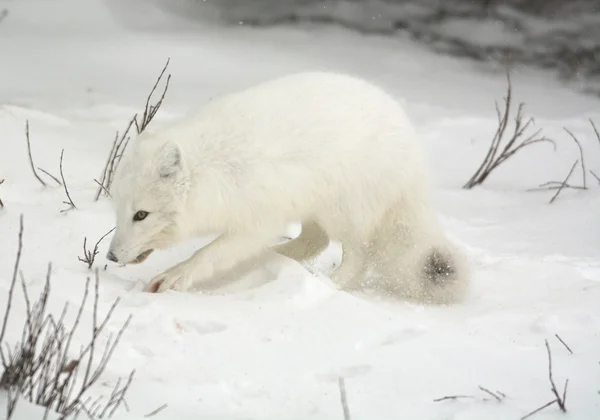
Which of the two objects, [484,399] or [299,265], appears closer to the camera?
[484,399]

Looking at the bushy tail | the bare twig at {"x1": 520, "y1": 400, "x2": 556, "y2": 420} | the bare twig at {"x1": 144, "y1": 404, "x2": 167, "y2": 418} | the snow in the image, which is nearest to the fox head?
the snow

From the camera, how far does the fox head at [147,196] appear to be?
4.04 metres

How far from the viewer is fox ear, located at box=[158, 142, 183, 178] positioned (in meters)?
4.01

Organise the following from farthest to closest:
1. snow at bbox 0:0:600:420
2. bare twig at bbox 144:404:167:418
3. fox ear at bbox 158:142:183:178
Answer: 1. fox ear at bbox 158:142:183:178
2. snow at bbox 0:0:600:420
3. bare twig at bbox 144:404:167:418

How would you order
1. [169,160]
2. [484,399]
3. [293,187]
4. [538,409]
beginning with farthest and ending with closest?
[293,187] < [169,160] < [484,399] < [538,409]

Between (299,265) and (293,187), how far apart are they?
41 centimetres

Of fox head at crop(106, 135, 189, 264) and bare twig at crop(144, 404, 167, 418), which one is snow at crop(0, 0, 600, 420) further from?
fox head at crop(106, 135, 189, 264)

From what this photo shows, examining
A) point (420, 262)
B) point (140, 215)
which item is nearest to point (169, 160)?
point (140, 215)

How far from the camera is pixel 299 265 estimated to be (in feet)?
14.2

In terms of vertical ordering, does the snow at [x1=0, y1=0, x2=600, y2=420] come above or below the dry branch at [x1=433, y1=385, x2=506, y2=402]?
below

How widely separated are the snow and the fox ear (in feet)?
1.95

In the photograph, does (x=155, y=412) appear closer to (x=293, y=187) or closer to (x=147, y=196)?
(x=147, y=196)

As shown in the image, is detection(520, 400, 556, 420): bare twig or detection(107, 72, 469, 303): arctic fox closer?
detection(520, 400, 556, 420): bare twig

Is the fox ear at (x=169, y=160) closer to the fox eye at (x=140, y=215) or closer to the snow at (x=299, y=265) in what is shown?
the fox eye at (x=140, y=215)
